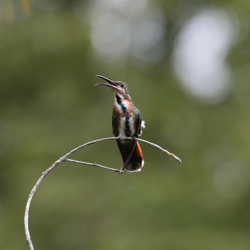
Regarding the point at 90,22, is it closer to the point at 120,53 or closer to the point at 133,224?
the point at 120,53

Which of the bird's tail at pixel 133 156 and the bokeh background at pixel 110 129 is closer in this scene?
the bird's tail at pixel 133 156

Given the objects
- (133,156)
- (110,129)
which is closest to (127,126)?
(133,156)

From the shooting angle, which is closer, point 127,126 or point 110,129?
point 127,126

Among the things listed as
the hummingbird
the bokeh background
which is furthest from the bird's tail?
the bokeh background

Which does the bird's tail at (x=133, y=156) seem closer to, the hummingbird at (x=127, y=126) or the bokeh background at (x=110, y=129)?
the hummingbird at (x=127, y=126)

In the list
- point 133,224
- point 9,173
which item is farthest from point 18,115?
point 133,224

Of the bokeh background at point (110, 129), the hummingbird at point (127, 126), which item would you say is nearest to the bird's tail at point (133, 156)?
the hummingbird at point (127, 126)

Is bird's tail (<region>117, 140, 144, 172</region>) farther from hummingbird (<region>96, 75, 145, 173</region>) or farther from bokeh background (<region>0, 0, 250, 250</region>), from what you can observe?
bokeh background (<region>0, 0, 250, 250</region>)

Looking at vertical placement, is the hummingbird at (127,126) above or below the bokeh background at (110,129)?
below

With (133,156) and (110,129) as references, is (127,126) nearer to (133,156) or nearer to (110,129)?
(133,156)
